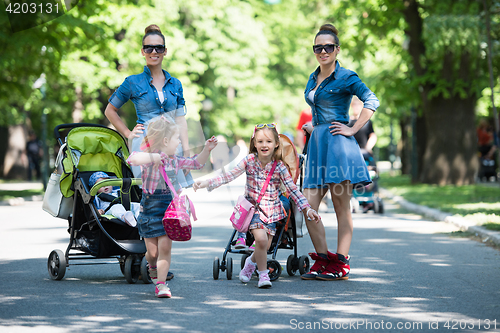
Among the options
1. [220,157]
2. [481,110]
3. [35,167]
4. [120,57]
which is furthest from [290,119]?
[220,157]

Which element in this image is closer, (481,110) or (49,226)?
(49,226)

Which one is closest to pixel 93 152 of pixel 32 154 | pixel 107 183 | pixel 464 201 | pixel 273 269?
pixel 107 183

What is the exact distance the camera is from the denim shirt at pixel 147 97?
6473 millimetres

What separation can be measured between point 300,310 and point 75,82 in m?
19.4

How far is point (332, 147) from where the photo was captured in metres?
6.41

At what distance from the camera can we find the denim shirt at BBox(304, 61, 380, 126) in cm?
634

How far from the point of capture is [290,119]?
42.7 m

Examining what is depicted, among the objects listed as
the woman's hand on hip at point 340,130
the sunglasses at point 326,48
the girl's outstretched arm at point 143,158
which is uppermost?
the sunglasses at point 326,48

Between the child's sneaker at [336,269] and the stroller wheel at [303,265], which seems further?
the stroller wheel at [303,265]

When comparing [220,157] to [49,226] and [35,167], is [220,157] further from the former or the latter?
[35,167]

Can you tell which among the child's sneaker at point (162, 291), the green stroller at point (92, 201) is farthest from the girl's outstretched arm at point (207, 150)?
the child's sneaker at point (162, 291)

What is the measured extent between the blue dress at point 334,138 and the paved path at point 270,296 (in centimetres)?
100

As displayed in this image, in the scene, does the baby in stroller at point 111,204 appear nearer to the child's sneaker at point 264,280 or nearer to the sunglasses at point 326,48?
the child's sneaker at point 264,280

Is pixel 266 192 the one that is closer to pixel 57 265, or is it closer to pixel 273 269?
pixel 273 269
